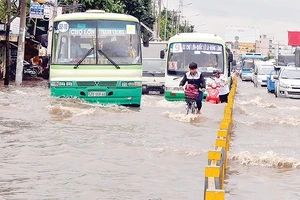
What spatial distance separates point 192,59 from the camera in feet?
75.5

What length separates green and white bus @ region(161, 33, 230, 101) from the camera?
22859mm

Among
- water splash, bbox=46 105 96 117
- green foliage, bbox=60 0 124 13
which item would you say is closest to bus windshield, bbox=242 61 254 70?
green foliage, bbox=60 0 124 13

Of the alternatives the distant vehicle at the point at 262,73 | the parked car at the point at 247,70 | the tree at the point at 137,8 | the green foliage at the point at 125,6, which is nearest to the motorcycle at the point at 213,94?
the green foliage at the point at 125,6

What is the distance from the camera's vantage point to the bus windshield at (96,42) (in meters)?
18.5

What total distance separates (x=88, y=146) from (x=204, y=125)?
4.81 meters

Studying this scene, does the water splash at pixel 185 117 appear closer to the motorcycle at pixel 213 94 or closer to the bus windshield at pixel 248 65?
the motorcycle at pixel 213 94

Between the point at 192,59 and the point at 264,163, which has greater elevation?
the point at 192,59

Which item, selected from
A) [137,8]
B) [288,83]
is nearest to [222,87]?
[288,83]

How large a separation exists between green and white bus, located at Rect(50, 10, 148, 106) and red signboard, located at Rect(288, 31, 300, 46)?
77.1 metres

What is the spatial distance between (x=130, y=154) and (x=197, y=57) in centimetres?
1220

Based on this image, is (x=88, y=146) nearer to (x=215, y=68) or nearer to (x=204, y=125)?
(x=204, y=125)

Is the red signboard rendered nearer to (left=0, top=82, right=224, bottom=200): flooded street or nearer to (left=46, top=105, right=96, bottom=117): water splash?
(left=0, top=82, right=224, bottom=200): flooded street

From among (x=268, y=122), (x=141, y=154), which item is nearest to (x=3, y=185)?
(x=141, y=154)

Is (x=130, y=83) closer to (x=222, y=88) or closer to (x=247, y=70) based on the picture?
(x=222, y=88)
